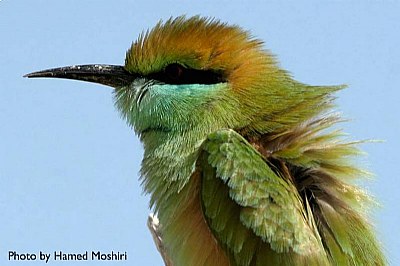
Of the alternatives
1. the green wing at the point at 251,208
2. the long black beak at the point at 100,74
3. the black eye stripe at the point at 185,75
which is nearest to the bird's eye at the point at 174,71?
the black eye stripe at the point at 185,75

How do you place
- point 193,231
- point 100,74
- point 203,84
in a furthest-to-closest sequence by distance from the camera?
point 100,74, point 203,84, point 193,231

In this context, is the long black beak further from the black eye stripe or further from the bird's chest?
the bird's chest

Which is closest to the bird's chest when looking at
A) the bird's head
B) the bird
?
the bird

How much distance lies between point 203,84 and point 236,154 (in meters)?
0.41

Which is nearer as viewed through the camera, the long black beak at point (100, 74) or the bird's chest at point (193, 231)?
the bird's chest at point (193, 231)

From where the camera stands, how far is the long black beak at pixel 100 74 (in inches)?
146

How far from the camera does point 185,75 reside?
357 centimetres

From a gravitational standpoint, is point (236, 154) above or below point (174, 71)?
below

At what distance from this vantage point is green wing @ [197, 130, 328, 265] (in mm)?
3127

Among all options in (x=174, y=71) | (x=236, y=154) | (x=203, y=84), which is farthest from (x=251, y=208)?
(x=174, y=71)

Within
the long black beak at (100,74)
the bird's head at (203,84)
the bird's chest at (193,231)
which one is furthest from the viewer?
the long black beak at (100,74)

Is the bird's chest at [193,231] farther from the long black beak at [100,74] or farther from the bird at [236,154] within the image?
the long black beak at [100,74]

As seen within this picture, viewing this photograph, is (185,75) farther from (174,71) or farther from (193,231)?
(193,231)

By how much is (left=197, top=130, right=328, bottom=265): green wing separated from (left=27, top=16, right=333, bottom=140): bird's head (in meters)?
0.19
